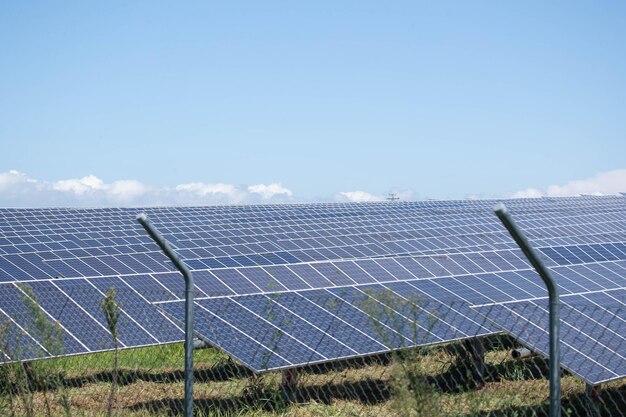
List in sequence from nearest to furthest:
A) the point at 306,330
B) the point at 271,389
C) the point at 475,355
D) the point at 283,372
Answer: the point at 306,330, the point at 283,372, the point at 271,389, the point at 475,355

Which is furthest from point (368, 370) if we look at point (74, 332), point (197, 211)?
point (197, 211)

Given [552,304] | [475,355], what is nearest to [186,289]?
[552,304]

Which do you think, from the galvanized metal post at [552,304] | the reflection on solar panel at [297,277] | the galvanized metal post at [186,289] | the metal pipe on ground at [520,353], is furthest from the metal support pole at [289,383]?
the galvanized metal post at [552,304]

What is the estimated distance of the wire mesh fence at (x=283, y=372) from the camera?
988cm

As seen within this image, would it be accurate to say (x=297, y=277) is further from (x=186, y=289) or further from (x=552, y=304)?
(x=552, y=304)

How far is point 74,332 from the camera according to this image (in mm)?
11711

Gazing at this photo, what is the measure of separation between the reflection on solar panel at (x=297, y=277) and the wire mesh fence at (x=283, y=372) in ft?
0.20

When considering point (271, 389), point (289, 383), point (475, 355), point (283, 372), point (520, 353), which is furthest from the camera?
point (520, 353)

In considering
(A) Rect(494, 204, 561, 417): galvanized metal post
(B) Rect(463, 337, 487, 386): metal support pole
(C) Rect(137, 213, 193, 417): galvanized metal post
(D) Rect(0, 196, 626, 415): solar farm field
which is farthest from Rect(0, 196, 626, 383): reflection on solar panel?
(C) Rect(137, 213, 193, 417): galvanized metal post

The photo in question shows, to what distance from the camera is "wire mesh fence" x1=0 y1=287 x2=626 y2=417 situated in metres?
9.88

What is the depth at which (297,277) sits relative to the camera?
51.6 feet

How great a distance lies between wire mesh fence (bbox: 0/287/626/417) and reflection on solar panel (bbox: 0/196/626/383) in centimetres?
6

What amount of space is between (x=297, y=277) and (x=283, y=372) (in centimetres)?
486

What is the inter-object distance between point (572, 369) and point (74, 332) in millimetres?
6132
